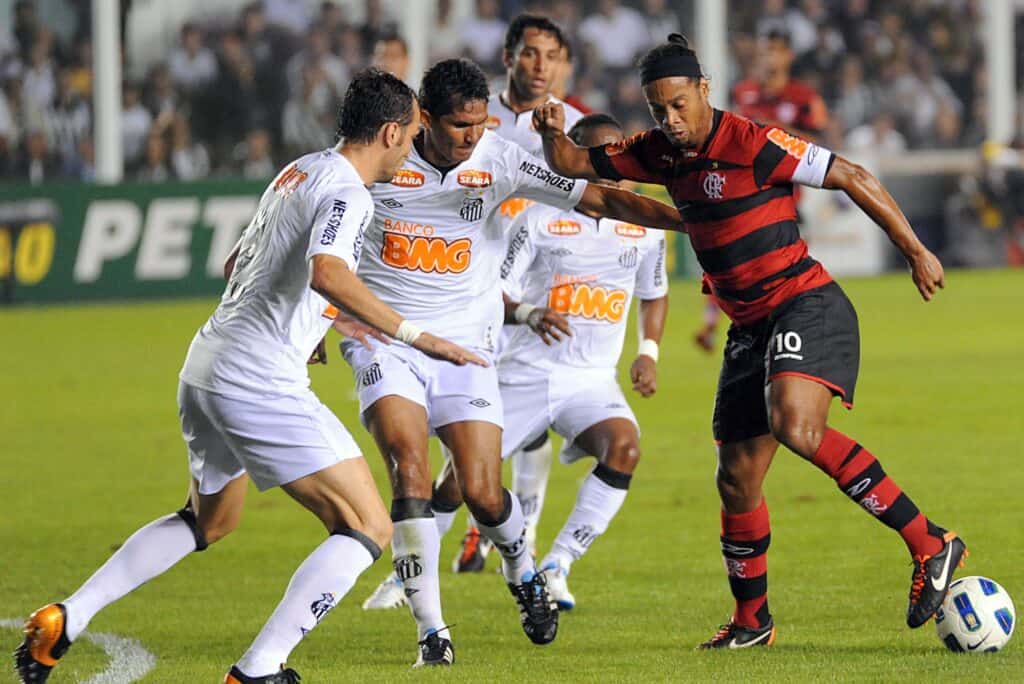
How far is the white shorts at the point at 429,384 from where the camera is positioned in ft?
22.5

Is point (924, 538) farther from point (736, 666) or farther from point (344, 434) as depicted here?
point (344, 434)

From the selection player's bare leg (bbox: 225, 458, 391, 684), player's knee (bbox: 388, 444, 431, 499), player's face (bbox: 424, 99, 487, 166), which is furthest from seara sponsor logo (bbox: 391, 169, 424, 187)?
player's bare leg (bbox: 225, 458, 391, 684)

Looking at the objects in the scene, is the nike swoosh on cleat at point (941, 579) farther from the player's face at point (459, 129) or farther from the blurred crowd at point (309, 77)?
the blurred crowd at point (309, 77)

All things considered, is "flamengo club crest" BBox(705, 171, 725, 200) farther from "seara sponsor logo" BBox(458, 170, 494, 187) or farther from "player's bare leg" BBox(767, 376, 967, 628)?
"seara sponsor logo" BBox(458, 170, 494, 187)

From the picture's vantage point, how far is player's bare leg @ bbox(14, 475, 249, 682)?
574 centimetres

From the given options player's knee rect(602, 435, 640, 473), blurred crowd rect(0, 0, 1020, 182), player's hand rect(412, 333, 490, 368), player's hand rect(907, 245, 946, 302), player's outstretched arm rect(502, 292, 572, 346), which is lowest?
blurred crowd rect(0, 0, 1020, 182)

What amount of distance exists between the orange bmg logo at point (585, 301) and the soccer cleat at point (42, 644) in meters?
3.22

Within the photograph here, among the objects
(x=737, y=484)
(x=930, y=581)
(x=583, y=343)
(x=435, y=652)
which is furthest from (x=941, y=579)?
(x=583, y=343)

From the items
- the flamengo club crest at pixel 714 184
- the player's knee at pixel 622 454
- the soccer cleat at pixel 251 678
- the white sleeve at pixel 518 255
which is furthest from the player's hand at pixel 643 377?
the soccer cleat at pixel 251 678

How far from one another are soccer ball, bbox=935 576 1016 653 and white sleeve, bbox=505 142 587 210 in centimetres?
201

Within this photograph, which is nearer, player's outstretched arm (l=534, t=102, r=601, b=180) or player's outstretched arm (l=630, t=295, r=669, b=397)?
player's outstretched arm (l=534, t=102, r=601, b=180)

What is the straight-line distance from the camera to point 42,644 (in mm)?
5734

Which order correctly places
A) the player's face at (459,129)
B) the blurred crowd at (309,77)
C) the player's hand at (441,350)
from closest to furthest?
the player's hand at (441,350)
the player's face at (459,129)
the blurred crowd at (309,77)

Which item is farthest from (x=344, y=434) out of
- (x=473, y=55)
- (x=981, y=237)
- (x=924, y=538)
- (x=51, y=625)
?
(x=981, y=237)
